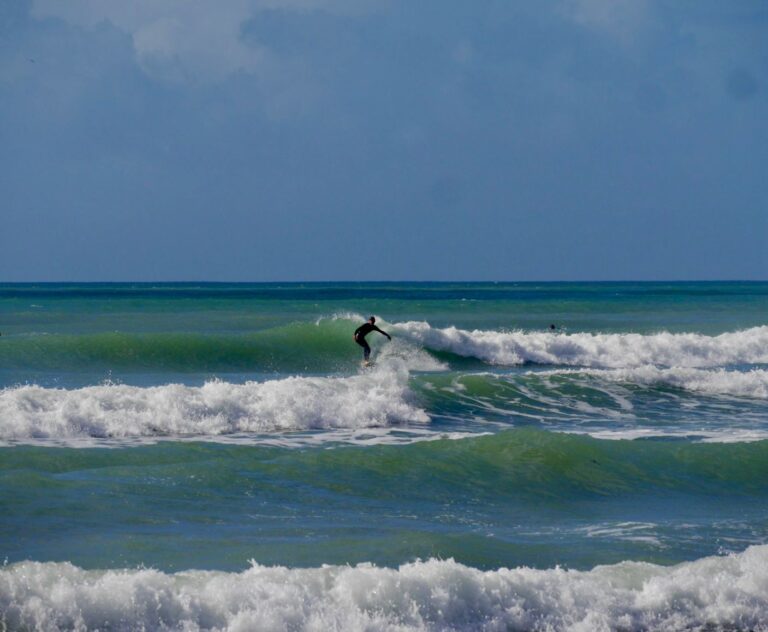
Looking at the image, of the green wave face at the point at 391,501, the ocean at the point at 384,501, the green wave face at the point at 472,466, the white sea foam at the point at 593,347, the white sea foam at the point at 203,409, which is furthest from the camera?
the white sea foam at the point at 593,347

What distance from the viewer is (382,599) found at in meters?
7.91

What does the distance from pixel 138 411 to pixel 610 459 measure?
6366mm

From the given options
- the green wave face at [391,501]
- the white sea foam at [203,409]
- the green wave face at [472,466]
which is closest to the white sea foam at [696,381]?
the white sea foam at [203,409]

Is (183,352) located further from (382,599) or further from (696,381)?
(382,599)

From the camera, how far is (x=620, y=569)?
341 inches

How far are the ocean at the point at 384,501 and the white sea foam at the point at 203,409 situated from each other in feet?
0.13

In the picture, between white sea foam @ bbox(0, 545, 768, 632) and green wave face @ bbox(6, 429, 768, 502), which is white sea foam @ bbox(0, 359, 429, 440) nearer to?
green wave face @ bbox(6, 429, 768, 502)

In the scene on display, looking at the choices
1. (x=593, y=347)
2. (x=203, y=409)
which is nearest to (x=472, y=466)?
(x=203, y=409)

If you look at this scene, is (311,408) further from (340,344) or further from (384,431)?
(340,344)

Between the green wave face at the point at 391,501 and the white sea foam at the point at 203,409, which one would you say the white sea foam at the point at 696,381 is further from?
the green wave face at the point at 391,501

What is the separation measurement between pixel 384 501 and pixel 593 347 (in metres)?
20.7

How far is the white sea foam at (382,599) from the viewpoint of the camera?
7578 millimetres

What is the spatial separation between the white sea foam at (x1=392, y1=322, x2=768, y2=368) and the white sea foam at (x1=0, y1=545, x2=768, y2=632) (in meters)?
21.1

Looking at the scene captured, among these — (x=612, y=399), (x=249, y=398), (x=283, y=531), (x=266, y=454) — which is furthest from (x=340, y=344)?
(x=283, y=531)
